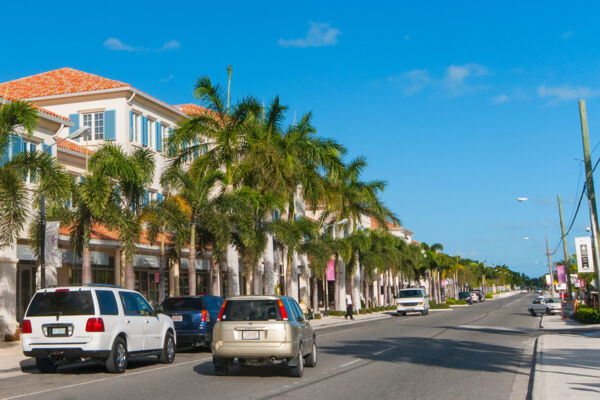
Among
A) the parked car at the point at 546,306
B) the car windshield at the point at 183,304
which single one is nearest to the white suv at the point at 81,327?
the car windshield at the point at 183,304

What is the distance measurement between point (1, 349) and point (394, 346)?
12523 millimetres

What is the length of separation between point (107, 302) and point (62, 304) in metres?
0.93

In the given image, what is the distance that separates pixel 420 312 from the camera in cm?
5325

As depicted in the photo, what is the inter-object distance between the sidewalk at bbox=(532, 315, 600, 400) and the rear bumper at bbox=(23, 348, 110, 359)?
8552 mm

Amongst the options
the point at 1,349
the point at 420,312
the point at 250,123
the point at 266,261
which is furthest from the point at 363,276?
→ the point at 1,349

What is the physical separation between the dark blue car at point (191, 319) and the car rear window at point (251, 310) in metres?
6.33

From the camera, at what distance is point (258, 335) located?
43.1ft

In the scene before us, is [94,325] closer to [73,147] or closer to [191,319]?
[191,319]

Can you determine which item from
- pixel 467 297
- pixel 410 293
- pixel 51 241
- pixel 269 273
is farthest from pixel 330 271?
pixel 467 297

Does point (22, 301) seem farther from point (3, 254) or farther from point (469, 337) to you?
point (469, 337)

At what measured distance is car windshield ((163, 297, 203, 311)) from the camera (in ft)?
66.0

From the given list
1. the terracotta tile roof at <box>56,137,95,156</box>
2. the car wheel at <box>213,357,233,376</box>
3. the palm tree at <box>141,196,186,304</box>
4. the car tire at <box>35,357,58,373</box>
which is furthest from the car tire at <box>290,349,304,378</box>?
the terracotta tile roof at <box>56,137,95,156</box>

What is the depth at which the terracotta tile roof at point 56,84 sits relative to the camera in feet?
121

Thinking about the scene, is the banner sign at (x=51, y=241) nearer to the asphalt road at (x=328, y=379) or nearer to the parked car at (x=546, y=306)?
the asphalt road at (x=328, y=379)
